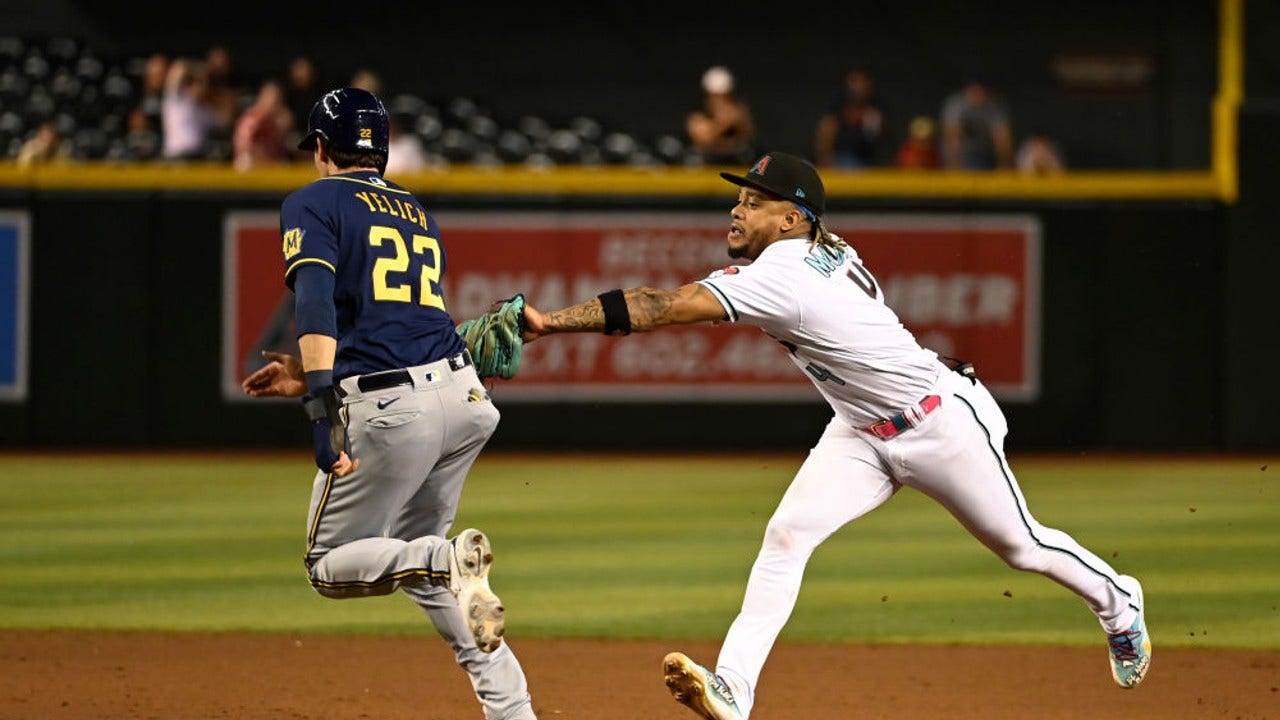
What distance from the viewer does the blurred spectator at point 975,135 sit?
1839 centimetres

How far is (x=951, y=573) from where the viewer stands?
32.4ft

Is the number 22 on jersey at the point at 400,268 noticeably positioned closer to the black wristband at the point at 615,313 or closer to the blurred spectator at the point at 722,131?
the black wristband at the point at 615,313

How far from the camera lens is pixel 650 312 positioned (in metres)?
5.35

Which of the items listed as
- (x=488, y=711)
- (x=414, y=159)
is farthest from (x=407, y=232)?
(x=414, y=159)

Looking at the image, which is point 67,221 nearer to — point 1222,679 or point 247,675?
point 247,675

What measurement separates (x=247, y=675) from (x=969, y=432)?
10.1 feet

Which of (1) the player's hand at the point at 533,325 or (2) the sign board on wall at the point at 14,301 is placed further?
(2) the sign board on wall at the point at 14,301

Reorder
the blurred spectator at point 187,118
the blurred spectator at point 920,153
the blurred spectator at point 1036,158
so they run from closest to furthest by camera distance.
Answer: the blurred spectator at point 187,118, the blurred spectator at point 920,153, the blurred spectator at point 1036,158

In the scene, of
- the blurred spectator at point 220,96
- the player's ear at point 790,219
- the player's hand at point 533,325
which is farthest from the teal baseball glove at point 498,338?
the blurred spectator at point 220,96

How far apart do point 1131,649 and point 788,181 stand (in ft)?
6.82

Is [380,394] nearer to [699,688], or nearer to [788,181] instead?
[699,688]

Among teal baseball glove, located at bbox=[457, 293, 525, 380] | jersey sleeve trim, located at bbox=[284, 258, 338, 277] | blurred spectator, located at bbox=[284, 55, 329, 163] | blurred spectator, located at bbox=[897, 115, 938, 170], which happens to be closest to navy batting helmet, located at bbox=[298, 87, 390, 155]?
jersey sleeve trim, located at bbox=[284, 258, 338, 277]

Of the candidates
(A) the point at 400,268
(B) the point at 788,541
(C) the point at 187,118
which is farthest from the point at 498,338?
(C) the point at 187,118

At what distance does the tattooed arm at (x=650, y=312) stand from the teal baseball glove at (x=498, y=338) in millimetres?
164
